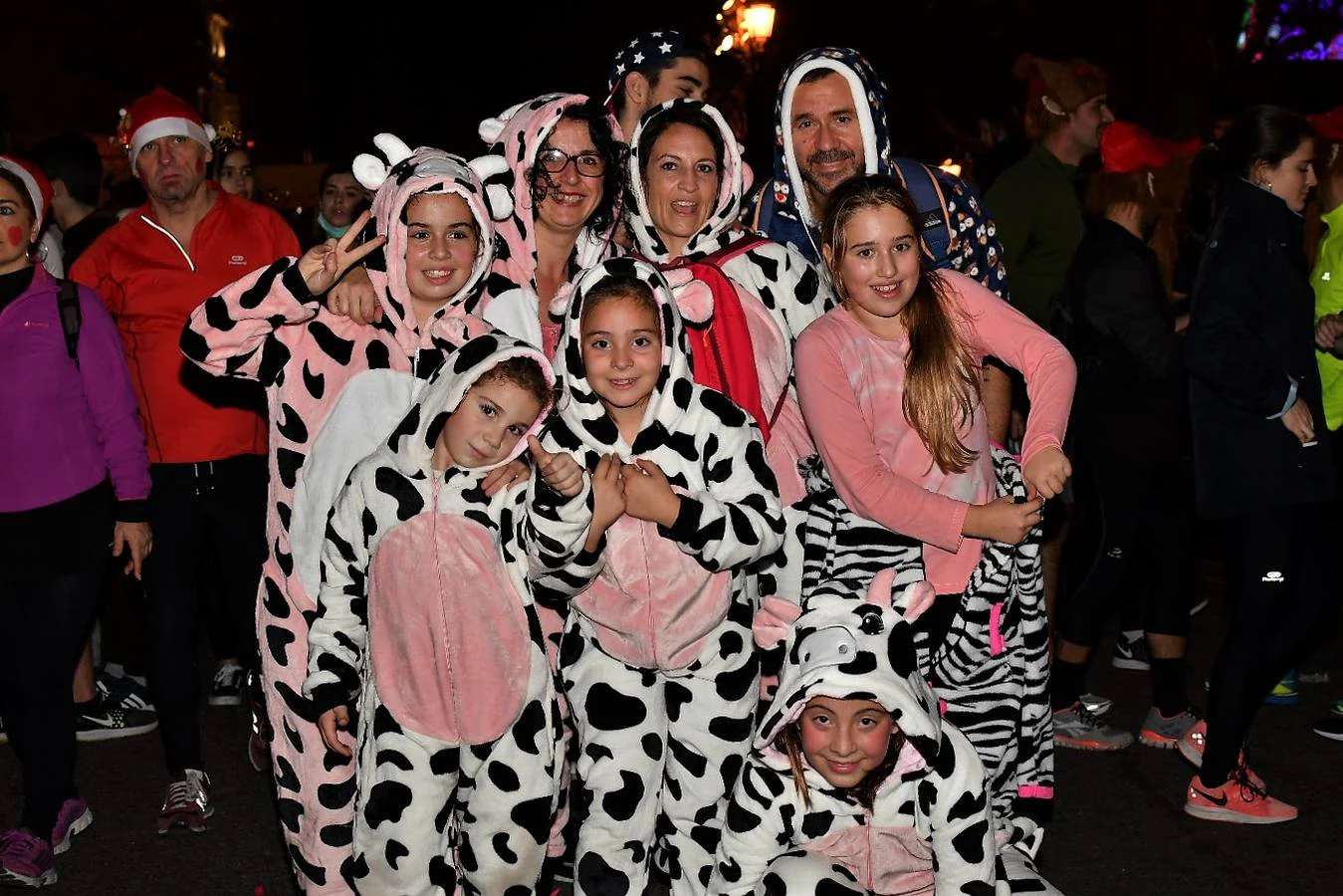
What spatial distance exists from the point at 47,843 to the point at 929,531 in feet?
11.4

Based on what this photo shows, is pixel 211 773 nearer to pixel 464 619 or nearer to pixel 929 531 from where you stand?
pixel 464 619

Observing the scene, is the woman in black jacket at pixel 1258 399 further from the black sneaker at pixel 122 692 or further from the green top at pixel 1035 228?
the black sneaker at pixel 122 692

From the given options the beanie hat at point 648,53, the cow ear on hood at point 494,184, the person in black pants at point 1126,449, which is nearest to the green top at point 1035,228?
the person in black pants at point 1126,449

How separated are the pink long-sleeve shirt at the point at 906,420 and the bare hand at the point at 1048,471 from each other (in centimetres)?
5

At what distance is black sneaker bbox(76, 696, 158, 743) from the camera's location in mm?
7438

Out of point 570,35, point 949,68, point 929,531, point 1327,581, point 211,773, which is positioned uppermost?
point 570,35

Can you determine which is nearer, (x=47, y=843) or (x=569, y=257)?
(x=569, y=257)

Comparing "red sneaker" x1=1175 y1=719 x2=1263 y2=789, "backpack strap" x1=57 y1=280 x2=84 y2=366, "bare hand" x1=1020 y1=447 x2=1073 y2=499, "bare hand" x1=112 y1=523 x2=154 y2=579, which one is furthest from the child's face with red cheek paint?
"red sneaker" x1=1175 y1=719 x2=1263 y2=789

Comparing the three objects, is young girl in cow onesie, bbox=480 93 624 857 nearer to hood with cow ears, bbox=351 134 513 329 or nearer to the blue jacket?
hood with cow ears, bbox=351 134 513 329

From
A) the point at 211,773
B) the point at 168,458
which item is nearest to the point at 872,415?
the point at 168,458

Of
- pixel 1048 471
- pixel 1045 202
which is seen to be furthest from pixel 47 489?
pixel 1045 202

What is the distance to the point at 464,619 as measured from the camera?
14.2 ft

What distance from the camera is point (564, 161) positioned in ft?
17.0

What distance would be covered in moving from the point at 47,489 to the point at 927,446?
10.4 feet
